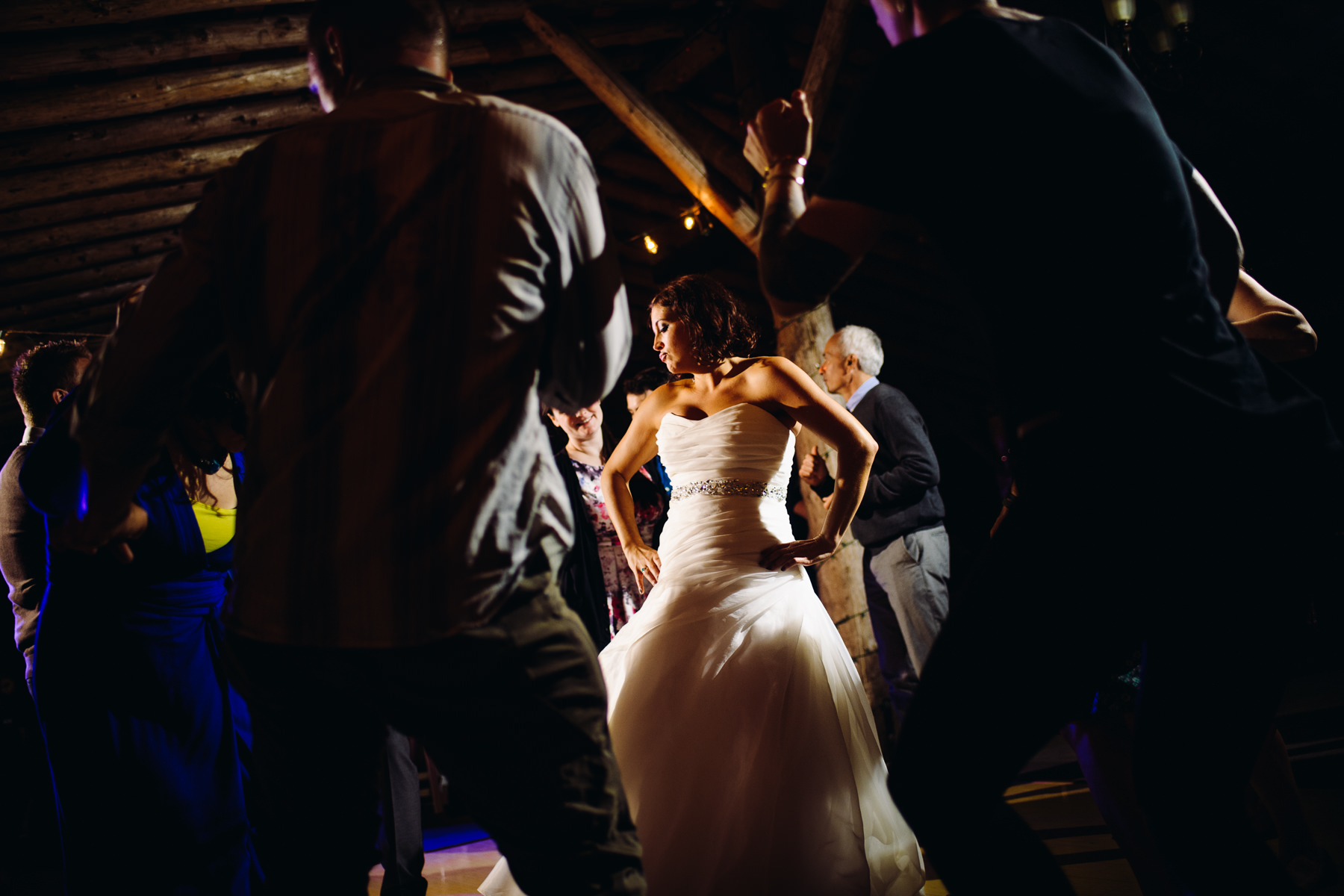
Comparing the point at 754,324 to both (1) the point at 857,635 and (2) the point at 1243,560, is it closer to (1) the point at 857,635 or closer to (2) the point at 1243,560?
(2) the point at 1243,560

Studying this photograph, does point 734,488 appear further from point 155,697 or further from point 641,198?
point 641,198

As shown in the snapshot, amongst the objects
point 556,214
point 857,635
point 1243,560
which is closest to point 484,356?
point 556,214

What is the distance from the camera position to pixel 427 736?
0.95 metres

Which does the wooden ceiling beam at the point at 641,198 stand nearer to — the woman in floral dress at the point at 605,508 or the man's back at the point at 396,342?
the woman in floral dress at the point at 605,508

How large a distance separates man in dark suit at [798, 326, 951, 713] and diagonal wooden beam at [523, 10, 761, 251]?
4.89 ft

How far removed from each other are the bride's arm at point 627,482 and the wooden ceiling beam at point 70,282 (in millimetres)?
4914

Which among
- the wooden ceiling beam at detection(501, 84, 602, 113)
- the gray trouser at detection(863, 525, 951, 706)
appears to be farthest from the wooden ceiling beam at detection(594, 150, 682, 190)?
the gray trouser at detection(863, 525, 951, 706)

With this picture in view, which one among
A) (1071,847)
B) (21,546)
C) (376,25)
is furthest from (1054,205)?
(21,546)

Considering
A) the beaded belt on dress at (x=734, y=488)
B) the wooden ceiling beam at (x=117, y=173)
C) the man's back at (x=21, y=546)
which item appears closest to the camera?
the man's back at (x=21, y=546)

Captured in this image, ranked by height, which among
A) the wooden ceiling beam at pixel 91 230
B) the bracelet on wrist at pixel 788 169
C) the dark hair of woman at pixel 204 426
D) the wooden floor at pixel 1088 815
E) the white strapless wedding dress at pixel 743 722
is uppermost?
the wooden ceiling beam at pixel 91 230

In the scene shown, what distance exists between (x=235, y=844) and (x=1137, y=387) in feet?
7.63

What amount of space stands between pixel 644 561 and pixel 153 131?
4.52 meters

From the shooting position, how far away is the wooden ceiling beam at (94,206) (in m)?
5.09

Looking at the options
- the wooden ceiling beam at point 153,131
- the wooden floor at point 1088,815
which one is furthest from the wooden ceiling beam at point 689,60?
the wooden floor at point 1088,815
